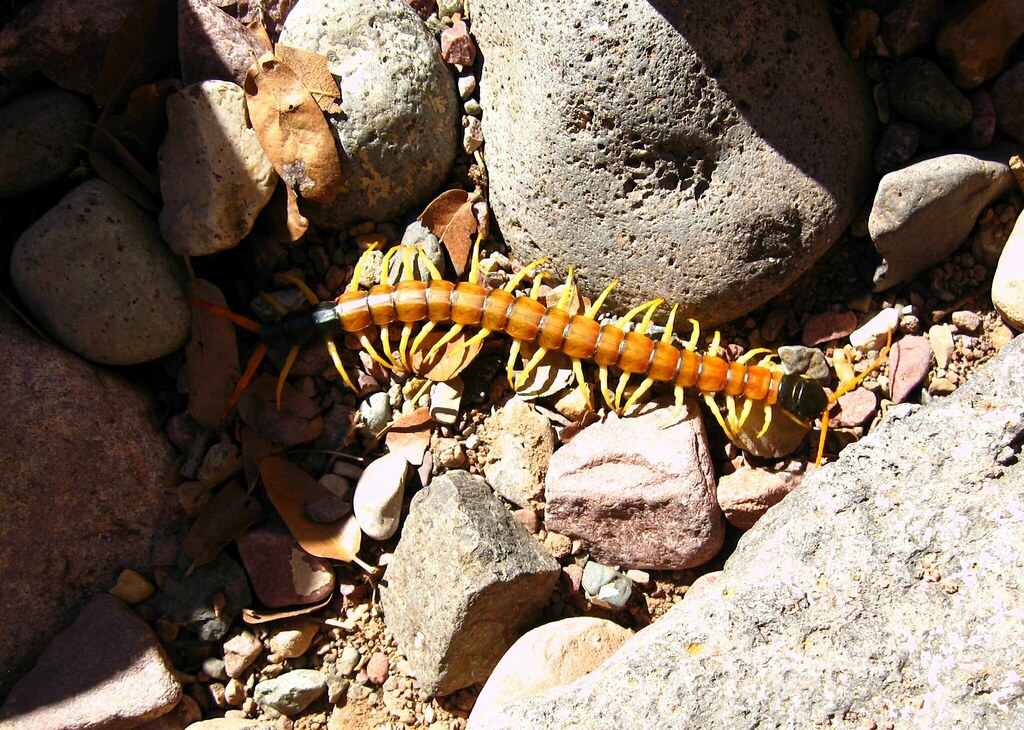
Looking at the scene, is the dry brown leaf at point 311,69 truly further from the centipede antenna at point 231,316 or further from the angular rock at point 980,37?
the angular rock at point 980,37

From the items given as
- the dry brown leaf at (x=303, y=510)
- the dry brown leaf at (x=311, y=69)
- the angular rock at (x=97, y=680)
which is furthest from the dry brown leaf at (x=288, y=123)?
the angular rock at (x=97, y=680)

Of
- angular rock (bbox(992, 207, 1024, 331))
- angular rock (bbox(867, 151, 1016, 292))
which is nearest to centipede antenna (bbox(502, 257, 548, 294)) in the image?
angular rock (bbox(867, 151, 1016, 292))

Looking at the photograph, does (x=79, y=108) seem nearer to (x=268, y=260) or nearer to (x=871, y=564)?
(x=268, y=260)

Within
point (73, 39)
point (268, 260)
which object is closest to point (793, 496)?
point (268, 260)

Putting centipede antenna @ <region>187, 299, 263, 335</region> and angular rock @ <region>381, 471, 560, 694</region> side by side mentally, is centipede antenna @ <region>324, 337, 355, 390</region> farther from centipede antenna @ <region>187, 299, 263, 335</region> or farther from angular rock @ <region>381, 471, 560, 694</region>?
angular rock @ <region>381, 471, 560, 694</region>

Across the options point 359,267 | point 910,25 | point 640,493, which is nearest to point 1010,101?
point 910,25
